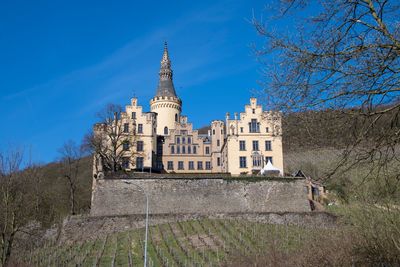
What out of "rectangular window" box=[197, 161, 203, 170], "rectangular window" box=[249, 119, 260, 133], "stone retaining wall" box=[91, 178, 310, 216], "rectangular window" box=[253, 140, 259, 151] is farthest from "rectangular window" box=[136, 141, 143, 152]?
"rectangular window" box=[253, 140, 259, 151]

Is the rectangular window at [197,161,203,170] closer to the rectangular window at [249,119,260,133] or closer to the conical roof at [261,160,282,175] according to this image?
the rectangular window at [249,119,260,133]

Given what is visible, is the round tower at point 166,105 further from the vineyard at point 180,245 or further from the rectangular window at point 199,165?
the vineyard at point 180,245

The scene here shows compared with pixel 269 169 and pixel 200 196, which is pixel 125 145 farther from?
pixel 269 169

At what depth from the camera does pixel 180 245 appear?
29.8m

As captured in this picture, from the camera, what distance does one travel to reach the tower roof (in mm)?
62719

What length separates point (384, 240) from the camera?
1048 cm

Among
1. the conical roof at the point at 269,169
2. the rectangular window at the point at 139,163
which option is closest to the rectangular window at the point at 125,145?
the rectangular window at the point at 139,163

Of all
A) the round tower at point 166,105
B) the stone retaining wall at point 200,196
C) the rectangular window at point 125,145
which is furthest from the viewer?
the round tower at point 166,105

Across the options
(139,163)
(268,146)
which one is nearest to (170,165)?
(139,163)

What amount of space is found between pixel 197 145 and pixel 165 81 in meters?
13.6

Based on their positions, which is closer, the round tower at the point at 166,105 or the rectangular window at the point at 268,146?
the rectangular window at the point at 268,146

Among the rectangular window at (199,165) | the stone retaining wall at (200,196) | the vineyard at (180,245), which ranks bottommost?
the vineyard at (180,245)

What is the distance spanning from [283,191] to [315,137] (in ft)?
115

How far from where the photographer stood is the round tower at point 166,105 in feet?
199
